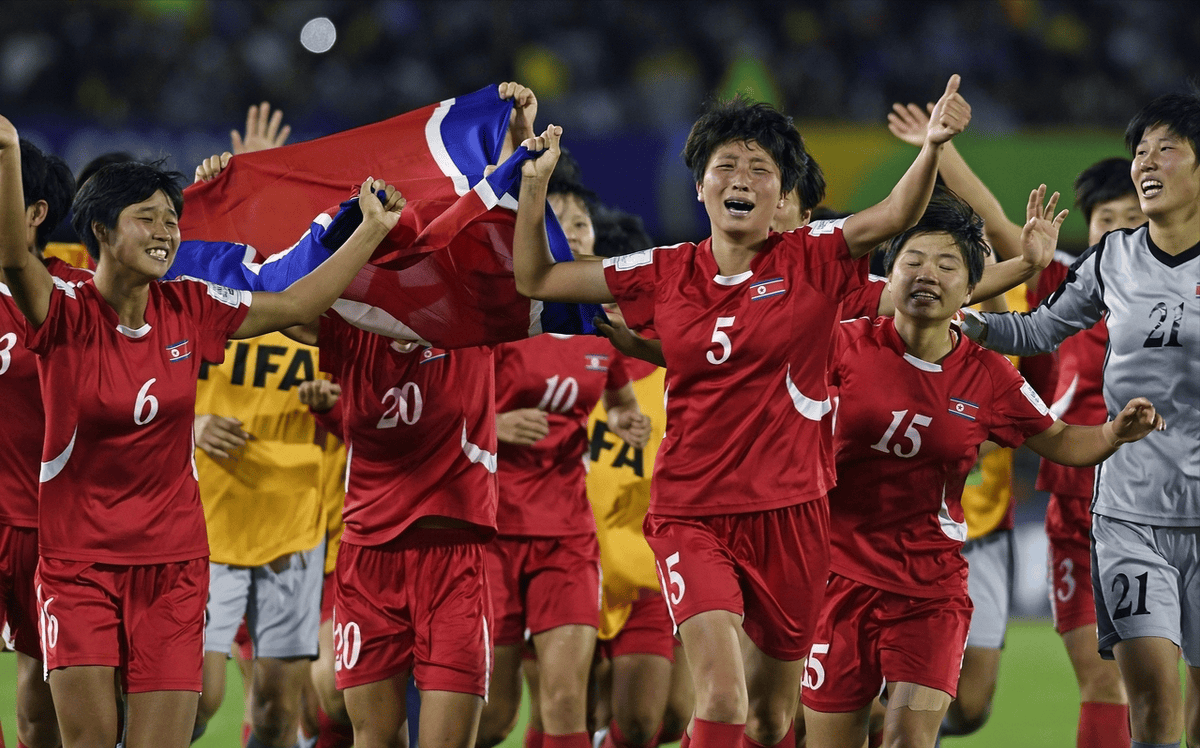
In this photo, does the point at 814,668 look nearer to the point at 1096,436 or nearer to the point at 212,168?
the point at 1096,436

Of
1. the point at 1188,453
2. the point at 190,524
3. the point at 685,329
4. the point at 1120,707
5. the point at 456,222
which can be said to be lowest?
the point at 1120,707

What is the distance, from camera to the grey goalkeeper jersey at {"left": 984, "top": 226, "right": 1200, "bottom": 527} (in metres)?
4.74

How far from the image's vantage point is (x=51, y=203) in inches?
202

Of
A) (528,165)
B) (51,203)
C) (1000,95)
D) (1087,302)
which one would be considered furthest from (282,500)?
(1000,95)

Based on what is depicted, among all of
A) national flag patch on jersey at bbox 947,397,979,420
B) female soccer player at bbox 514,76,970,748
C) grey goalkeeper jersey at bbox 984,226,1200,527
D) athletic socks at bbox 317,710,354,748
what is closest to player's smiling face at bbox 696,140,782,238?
female soccer player at bbox 514,76,970,748

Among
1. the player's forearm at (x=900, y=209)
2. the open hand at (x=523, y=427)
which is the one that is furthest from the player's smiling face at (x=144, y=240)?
the player's forearm at (x=900, y=209)

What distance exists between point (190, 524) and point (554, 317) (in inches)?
55.6

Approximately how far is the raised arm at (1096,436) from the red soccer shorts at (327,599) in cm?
320

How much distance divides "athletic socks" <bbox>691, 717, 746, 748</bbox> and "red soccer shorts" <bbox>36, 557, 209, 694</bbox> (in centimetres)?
152

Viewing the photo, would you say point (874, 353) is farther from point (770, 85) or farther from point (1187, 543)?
point (770, 85)

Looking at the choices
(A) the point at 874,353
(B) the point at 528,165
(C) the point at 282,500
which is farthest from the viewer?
(C) the point at 282,500

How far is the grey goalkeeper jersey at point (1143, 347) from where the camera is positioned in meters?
4.74

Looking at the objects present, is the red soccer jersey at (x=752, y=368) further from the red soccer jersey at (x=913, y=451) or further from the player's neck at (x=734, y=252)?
the red soccer jersey at (x=913, y=451)

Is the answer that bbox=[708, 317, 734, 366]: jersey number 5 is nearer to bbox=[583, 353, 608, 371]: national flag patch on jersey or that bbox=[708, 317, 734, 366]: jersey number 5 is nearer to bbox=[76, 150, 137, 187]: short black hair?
bbox=[583, 353, 608, 371]: national flag patch on jersey
